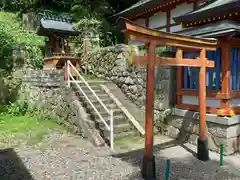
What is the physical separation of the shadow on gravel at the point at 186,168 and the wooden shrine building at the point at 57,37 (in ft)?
21.6

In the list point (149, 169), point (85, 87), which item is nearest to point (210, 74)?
point (149, 169)

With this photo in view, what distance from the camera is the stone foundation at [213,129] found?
629 cm

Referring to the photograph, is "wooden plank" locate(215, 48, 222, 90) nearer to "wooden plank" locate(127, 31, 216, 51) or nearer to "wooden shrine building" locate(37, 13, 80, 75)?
"wooden plank" locate(127, 31, 216, 51)

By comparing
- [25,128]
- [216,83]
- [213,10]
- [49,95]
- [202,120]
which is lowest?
[25,128]

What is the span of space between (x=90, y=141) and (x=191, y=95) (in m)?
3.13

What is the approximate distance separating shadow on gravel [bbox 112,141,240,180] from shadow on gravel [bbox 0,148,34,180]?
206 cm

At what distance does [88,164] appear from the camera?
5590mm

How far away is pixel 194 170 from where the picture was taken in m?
5.34

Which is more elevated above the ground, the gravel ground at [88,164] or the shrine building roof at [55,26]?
the shrine building roof at [55,26]

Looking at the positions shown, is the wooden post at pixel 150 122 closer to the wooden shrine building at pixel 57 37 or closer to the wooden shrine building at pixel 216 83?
the wooden shrine building at pixel 216 83

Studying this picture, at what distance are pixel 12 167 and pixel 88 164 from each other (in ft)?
5.22

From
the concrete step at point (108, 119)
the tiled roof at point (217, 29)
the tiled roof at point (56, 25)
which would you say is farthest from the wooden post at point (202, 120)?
the tiled roof at point (56, 25)

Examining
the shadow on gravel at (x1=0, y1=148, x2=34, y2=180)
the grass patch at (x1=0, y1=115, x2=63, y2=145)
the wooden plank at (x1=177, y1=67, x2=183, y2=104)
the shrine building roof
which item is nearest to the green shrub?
the shrine building roof

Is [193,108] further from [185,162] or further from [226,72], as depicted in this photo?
[185,162]
